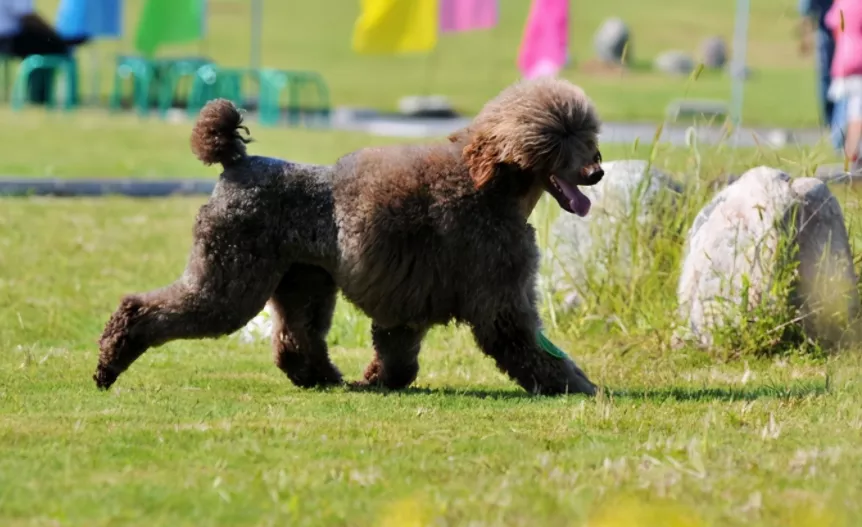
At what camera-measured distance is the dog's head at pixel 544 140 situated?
725 centimetres

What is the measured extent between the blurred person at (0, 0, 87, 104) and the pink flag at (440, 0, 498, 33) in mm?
8813

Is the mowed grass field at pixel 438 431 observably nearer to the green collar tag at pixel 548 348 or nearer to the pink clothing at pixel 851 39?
the green collar tag at pixel 548 348

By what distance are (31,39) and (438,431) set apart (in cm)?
2605

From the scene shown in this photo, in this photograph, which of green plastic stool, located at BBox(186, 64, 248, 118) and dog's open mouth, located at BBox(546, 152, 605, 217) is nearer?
dog's open mouth, located at BBox(546, 152, 605, 217)

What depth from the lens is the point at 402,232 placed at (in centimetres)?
732

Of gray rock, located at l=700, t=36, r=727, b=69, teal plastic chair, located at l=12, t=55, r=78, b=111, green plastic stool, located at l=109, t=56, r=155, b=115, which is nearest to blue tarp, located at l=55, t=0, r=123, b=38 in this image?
teal plastic chair, located at l=12, t=55, r=78, b=111

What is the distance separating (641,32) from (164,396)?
4957 centimetres

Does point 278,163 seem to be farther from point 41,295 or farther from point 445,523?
point 41,295

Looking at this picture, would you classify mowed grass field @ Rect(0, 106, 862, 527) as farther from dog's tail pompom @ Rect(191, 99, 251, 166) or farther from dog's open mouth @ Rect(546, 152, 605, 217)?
dog's tail pompom @ Rect(191, 99, 251, 166)

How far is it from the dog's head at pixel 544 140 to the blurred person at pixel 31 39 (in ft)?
77.0

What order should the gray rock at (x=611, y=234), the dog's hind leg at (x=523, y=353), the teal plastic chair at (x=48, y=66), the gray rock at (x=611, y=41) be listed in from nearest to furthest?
the dog's hind leg at (x=523, y=353), the gray rock at (x=611, y=234), the teal plastic chair at (x=48, y=66), the gray rock at (x=611, y=41)

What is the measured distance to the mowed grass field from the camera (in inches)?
198

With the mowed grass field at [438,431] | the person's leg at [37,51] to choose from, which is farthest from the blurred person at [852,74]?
the person's leg at [37,51]

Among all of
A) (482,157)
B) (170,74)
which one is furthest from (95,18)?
(482,157)
